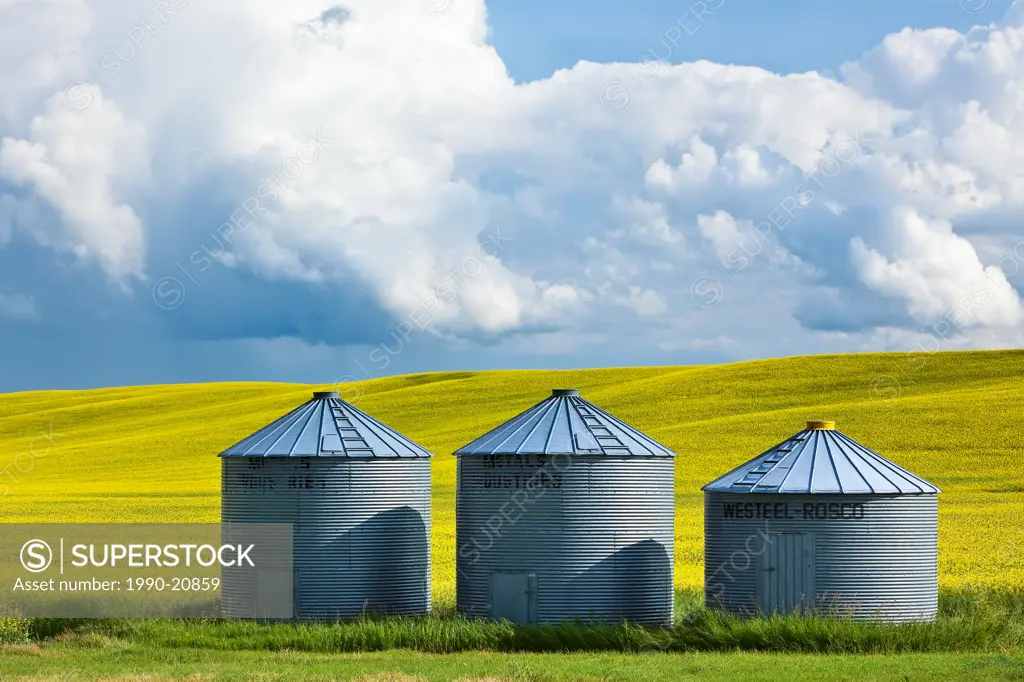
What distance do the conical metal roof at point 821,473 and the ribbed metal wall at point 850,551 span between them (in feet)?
0.54

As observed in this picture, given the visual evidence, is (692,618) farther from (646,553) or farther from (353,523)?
(353,523)

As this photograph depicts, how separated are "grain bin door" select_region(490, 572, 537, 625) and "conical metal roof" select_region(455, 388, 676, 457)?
2.62 metres

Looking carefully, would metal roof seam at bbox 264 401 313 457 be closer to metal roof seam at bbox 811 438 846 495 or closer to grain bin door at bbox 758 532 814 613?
grain bin door at bbox 758 532 814 613

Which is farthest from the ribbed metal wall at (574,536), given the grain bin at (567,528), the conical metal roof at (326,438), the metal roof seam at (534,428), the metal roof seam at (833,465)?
the metal roof seam at (833,465)

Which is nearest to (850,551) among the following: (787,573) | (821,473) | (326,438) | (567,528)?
(787,573)

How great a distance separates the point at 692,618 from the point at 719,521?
2.10 m

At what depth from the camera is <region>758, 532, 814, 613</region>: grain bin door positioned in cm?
2700

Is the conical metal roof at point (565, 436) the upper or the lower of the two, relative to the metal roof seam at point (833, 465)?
upper

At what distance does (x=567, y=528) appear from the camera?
2808 cm

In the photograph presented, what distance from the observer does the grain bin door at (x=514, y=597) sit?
2805 centimetres

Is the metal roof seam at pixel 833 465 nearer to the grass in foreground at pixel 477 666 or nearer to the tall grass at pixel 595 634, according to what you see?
the tall grass at pixel 595 634

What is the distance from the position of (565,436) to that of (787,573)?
17.8 ft

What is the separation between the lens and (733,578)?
27.6m

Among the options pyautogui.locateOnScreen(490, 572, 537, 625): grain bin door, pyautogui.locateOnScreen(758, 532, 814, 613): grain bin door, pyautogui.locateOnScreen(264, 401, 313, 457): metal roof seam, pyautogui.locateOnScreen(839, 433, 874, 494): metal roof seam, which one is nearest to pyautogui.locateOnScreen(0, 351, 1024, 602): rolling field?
pyautogui.locateOnScreen(490, 572, 537, 625): grain bin door
